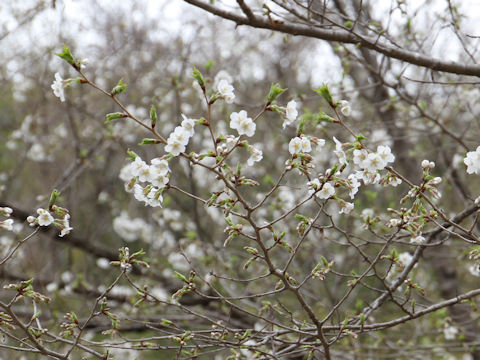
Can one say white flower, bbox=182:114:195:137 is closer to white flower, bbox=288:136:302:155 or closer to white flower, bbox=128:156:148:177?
white flower, bbox=128:156:148:177

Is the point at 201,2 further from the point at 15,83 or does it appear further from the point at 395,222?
the point at 15,83

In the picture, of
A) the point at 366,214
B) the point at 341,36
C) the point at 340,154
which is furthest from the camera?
the point at 366,214

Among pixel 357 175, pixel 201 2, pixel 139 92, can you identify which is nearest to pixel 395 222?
pixel 357 175

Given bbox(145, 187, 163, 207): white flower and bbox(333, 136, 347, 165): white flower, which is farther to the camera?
bbox(333, 136, 347, 165): white flower

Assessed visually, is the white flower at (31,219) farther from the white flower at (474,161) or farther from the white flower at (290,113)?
the white flower at (474,161)

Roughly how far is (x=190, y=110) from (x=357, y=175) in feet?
15.1

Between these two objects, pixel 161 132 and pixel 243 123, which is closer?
pixel 243 123

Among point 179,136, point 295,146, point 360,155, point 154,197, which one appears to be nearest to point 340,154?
point 360,155

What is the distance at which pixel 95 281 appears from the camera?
6.45 meters

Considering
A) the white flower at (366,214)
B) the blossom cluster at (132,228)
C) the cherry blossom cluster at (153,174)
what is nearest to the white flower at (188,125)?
the cherry blossom cluster at (153,174)

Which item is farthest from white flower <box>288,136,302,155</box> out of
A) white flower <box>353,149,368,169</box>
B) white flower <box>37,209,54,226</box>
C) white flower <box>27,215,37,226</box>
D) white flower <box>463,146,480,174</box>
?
white flower <box>27,215,37,226</box>

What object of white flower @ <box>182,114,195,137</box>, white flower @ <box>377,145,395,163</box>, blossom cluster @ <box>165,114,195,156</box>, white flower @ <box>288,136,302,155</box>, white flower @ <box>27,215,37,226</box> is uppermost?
white flower @ <box>182,114,195,137</box>

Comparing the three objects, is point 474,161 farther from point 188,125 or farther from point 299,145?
point 188,125

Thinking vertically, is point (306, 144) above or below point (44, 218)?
above
